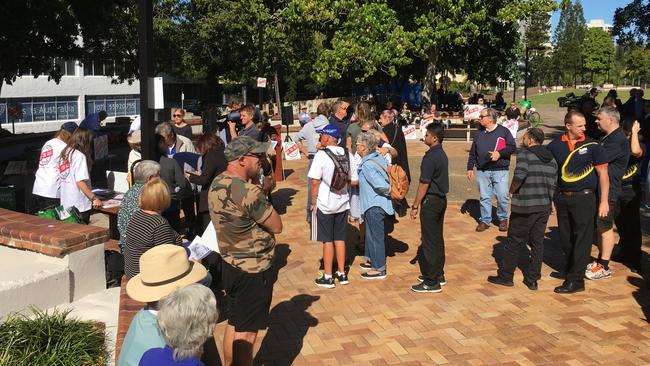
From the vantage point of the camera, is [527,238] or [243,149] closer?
[243,149]

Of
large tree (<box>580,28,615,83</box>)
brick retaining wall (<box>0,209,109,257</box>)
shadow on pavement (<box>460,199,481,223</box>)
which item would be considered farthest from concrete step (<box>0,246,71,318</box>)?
large tree (<box>580,28,615,83</box>)

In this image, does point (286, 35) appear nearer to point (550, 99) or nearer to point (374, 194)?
point (374, 194)

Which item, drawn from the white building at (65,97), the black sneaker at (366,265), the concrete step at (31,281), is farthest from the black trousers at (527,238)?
the white building at (65,97)

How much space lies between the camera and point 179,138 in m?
7.77

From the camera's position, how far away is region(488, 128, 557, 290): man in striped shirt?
6.30 metres

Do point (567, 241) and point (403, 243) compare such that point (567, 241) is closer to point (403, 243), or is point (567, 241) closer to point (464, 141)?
point (403, 243)

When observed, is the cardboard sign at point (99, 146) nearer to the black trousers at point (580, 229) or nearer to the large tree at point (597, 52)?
the black trousers at point (580, 229)

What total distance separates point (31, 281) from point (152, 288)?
2331 mm

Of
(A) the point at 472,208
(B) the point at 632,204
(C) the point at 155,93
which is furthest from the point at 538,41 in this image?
(C) the point at 155,93

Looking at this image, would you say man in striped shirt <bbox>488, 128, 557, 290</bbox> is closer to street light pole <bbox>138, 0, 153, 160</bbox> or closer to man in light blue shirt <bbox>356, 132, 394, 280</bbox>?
man in light blue shirt <bbox>356, 132, 394, 280</bbox>

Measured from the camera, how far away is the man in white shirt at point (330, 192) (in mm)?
6266

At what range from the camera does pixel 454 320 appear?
19.0 feet

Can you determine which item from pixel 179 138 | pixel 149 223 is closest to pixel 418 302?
pixel 149 223

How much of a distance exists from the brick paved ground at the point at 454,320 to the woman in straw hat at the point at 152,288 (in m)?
1.90
